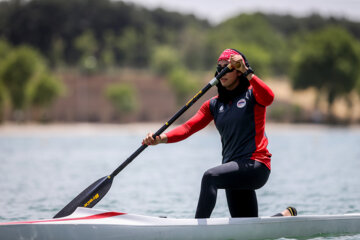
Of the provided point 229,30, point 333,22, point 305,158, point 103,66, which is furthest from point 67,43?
point 305,158

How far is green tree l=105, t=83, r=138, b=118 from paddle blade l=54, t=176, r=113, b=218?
265 ft

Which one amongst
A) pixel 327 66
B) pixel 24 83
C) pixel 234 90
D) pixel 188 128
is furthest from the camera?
pixel 327 66

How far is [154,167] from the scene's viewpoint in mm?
21656

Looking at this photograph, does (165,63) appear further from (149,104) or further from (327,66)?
(327,66)

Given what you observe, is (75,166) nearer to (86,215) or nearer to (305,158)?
(305,158)

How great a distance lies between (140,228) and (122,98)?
271 ft

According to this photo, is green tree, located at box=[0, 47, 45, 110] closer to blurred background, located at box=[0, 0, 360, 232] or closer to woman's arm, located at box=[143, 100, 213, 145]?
blurred background, located at box=[0, 0, 360, 232]

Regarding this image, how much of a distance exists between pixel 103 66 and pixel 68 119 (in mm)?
28571

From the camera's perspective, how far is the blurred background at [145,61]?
77988mm

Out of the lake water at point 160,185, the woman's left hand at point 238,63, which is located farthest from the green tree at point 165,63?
the woman's left hand at point 238,63

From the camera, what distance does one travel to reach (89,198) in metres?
7.41

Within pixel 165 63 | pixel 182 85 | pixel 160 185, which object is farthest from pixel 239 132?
pixel 165 63

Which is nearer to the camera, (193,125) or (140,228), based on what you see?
(140,228)

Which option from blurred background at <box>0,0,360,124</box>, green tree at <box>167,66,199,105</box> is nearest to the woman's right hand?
blurred background at <box>0,0,360,124</box>
